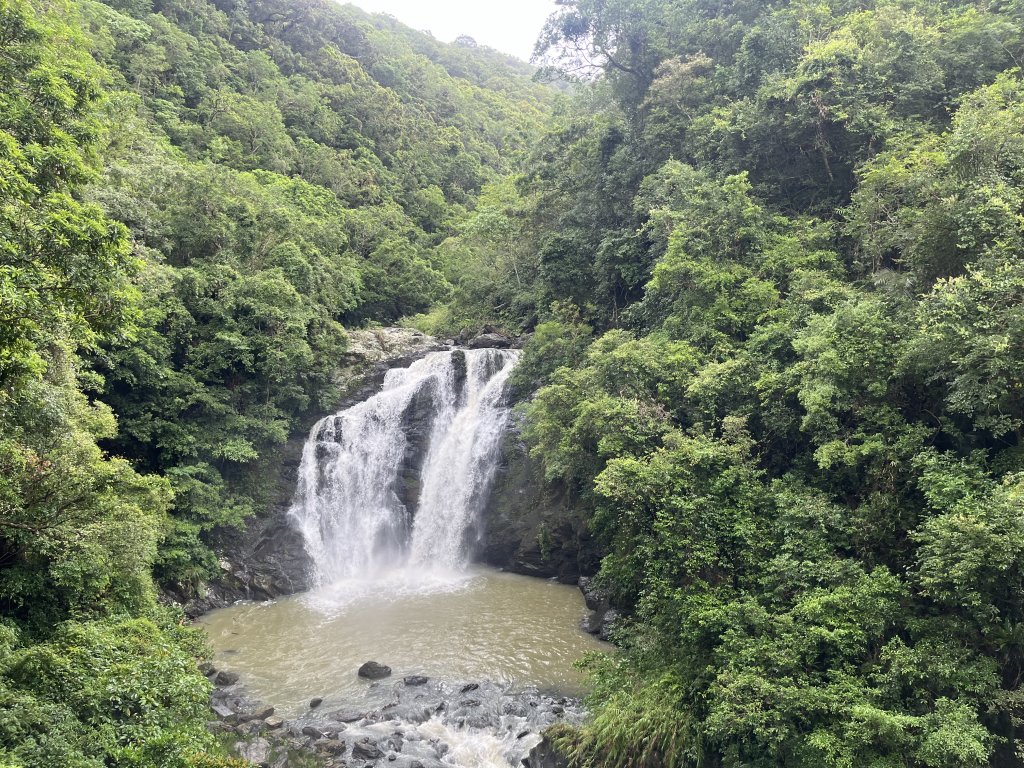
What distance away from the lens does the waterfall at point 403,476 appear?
2141 cm

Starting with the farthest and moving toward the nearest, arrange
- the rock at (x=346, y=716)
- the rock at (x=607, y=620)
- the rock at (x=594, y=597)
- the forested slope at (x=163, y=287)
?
1. the rock at (x=594, y=597)
2. the rock at (x=607, y=620)
3. the rock at (x=346, y=716)
4. the forested slope at (x=163, y=287)

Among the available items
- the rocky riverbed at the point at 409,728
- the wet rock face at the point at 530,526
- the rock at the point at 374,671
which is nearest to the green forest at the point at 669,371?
the wet rock face at the point at 530,526

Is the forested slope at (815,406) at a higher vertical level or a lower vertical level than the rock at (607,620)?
higher

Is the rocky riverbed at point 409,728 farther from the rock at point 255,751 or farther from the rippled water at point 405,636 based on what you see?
the rippled water at point 405,636

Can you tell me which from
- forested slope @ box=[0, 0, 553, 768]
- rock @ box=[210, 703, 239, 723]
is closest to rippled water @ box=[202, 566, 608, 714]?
rock @ box=[210, 703, 239, 723]

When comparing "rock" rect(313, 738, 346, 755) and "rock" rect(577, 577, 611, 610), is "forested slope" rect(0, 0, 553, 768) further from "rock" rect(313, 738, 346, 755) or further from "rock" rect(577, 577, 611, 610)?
"rock" rect(577, 577, 611, 610)

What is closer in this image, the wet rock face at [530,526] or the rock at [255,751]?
the rock at [255,751]

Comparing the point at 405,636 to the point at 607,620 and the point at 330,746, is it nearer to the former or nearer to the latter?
the point at 330,746

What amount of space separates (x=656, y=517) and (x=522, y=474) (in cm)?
1001

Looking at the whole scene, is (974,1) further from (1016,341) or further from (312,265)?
(312,265)

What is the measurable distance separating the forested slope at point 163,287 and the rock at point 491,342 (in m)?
6.18

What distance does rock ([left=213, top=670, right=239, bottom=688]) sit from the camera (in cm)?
1369

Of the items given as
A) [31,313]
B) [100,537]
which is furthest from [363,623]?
[31,313]

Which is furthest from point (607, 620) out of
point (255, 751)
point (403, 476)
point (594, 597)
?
point (403, 476)
